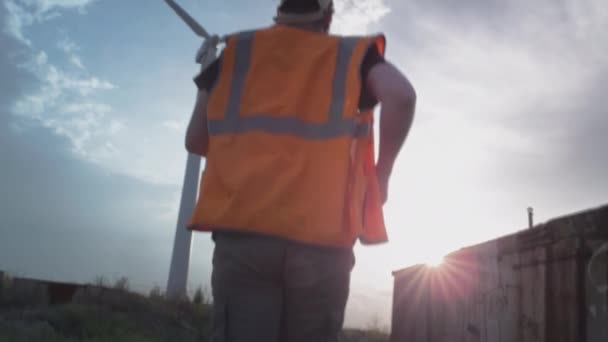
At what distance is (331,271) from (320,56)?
0.84 metres

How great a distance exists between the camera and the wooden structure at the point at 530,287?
4.06 m

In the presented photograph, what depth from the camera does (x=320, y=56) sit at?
2535 millimetres

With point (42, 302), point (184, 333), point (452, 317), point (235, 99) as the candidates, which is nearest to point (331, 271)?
point (235, 99)

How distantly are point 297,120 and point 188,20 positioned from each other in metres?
12.6

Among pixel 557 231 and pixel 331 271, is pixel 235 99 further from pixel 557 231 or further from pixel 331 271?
pixel 557 231

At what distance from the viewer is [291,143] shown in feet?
7.89

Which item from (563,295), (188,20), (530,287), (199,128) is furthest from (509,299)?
(188,20)

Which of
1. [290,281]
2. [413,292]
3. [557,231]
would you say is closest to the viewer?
[290,281]

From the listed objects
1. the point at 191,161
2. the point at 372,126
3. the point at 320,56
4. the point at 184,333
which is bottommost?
the point at 184,333

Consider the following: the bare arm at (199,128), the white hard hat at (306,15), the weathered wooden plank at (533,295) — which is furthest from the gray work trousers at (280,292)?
the weathered wooden plank at (533,295)

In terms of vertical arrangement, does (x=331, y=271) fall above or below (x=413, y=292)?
below

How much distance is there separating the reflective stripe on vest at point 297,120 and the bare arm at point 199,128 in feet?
0.64

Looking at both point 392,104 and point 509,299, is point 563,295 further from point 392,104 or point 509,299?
point 392,104

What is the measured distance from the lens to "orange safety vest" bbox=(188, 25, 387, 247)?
2312 millimetres
